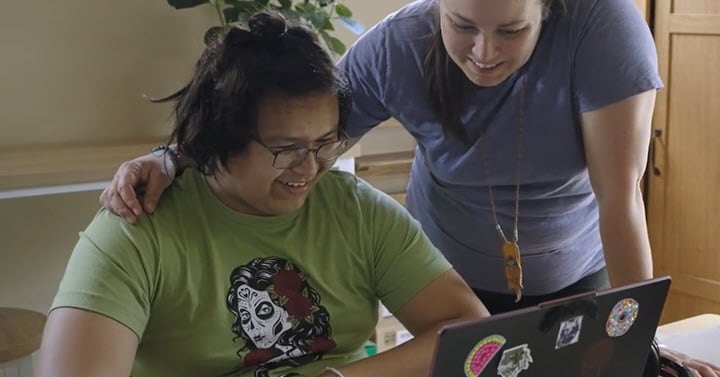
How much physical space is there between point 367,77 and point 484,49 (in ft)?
1.05

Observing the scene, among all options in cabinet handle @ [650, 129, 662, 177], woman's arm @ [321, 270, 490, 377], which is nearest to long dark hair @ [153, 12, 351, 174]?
woman's arm @ [321, 270, 490, 377]

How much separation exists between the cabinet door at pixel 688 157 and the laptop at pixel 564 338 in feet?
8.27

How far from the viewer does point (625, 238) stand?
4.48 feet

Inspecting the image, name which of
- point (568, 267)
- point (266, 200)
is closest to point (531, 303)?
point (568, 267)

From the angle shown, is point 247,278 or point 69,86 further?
point 69,86

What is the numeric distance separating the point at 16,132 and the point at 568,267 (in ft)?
6.19

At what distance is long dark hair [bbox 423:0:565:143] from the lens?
146 centimetres

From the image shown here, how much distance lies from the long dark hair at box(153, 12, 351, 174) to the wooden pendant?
1.39 feet

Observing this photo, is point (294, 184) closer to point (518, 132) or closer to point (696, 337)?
point (518, 132)

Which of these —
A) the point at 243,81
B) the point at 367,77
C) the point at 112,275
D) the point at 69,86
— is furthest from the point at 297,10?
the point at 112,275

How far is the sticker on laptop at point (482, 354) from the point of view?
897 millimetres

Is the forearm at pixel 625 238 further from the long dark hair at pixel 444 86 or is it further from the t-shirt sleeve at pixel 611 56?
the long dark hair at pixel 444 86

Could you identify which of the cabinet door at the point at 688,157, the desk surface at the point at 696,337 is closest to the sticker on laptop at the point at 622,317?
the desk surface at the point at 696,337

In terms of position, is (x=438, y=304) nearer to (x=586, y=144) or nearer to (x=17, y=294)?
(x=586, y=144)
